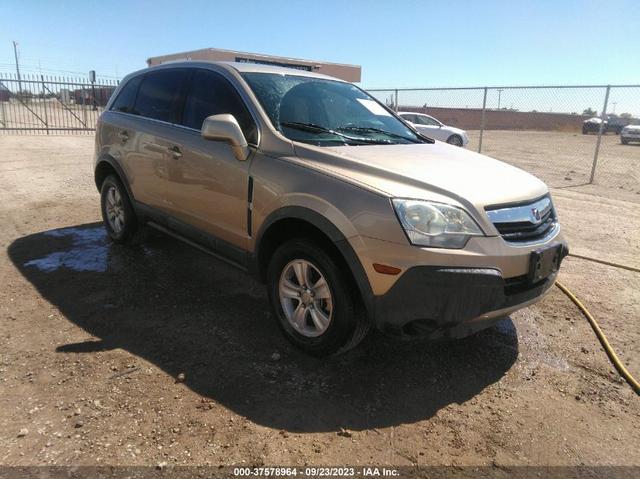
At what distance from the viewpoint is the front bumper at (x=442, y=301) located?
258 cm

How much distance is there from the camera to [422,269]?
8.46ft

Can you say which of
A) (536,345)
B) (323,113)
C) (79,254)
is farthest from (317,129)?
(79,254)

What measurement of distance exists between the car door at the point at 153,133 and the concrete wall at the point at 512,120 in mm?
24491

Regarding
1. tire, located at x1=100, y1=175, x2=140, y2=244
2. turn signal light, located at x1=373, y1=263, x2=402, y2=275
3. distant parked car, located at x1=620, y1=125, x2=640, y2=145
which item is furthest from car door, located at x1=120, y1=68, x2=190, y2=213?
distant parked car, located at x1=620, y1=125, x2=640, y2=145

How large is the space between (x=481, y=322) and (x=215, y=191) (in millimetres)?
2153

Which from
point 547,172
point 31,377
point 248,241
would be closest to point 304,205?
point 248,241

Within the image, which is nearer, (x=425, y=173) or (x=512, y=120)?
(x=425, y=173)

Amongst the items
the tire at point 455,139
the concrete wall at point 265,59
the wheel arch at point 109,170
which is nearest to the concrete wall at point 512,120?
the concrete wall at point 265,59

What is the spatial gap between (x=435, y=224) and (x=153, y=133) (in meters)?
2.95

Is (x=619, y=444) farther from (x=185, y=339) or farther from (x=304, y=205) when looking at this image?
(x=185, y=339)

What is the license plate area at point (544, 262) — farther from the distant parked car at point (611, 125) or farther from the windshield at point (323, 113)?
the distant parked car at point (611, 125)

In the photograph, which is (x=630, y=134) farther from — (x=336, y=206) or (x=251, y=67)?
(x=336, y=206)

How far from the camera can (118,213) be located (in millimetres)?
5316

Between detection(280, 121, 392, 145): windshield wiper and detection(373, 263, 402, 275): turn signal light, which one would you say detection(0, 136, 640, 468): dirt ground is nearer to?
detection(373, 263, 402, 275): turn signal light
